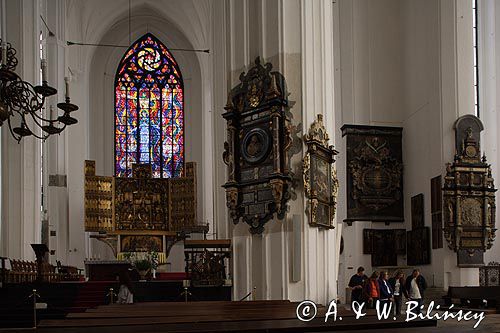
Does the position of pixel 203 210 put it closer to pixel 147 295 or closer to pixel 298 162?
pixel 147 295

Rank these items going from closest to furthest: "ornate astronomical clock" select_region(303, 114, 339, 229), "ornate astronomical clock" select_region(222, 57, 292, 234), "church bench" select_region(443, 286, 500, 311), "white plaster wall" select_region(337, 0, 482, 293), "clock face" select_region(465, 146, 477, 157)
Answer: "ornate astronomical clock" select_region(222, 57, 292, 234), "ornate astronomical clock" select_region(303, 114, 339, 229), "church bench" select_region(443, 286, 500, 311), "clock face" select_region(465, 146, 477, 157), "white plaster wall" select_region(337, 0, 482, 293)

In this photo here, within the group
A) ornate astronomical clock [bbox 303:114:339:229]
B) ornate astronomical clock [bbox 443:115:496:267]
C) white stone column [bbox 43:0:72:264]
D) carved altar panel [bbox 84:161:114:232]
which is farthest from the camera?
carved altar panel [bbox 84:161:114:232]

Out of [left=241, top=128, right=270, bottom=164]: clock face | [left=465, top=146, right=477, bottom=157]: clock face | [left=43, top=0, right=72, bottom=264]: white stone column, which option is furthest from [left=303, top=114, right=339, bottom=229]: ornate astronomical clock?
[left=43, top=0, right=72, bottom=264]: white stone column

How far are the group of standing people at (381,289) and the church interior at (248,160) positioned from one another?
0.26 feet

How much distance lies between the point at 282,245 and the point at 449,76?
11775 millimetres

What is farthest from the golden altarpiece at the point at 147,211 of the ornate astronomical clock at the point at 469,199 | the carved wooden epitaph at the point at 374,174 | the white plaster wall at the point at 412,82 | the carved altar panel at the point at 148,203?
the ornate astronomical clock at the point at 469,199

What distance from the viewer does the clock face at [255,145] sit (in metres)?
12.4

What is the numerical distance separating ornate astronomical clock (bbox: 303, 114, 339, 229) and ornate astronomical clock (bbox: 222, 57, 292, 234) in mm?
350

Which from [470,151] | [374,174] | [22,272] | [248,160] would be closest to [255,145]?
[248,160]

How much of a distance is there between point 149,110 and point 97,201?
28.5 ft

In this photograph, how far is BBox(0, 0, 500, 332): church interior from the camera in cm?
1242

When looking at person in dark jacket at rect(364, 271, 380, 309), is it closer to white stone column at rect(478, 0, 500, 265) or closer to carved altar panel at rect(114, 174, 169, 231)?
white stone column at rect(478, 0, 500, 265)

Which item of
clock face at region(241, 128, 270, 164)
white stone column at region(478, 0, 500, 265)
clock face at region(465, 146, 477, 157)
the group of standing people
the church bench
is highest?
white stone column at region(478, 0, 500, 265)

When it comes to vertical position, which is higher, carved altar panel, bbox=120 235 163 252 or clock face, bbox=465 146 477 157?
clock face, bbox=465 146 477 157
